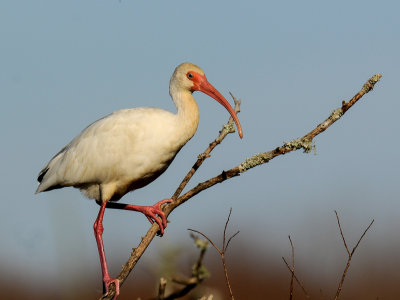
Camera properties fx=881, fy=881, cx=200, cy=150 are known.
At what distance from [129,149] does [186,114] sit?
67 centimetres

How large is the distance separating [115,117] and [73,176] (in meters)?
0.80

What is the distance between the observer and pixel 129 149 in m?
8.79

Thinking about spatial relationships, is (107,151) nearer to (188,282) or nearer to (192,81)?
(192,81)

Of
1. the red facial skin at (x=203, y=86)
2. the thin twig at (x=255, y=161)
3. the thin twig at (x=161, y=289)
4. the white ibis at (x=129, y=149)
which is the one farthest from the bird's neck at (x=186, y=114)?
the thin twig at (x=161, y=289)

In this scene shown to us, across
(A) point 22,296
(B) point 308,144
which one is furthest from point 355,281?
(B) point 308,144

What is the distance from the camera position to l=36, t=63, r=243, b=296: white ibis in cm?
862

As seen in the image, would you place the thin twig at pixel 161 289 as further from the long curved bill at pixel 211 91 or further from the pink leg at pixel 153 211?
the long curved bill at pixel 211 91

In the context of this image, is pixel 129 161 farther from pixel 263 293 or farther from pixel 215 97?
pixel 263 293

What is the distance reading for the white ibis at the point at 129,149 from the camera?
8.62 metres

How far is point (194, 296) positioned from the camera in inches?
189

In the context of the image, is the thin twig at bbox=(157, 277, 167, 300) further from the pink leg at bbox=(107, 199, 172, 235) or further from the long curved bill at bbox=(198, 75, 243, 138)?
the long curved bill at bbox=(198, 75, 243, 138)

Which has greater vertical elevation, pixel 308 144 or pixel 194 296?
pixel 308 144

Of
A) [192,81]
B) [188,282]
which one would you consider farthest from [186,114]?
[188,282]

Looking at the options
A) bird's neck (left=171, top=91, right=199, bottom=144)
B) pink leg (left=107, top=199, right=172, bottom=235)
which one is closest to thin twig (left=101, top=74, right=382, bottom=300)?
pink leg (left=107, top=199, right=172, bottom=235)
